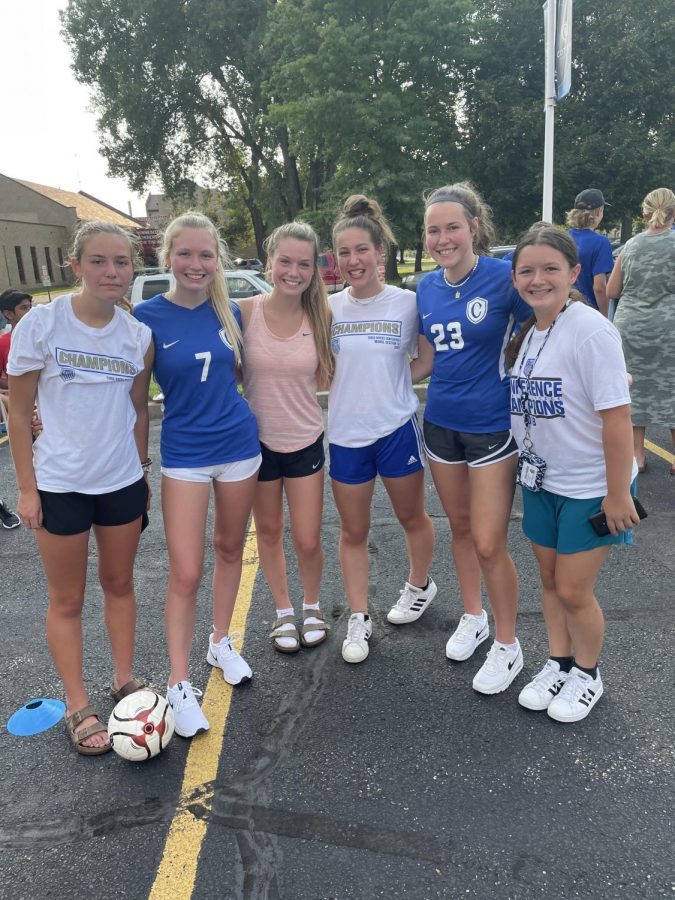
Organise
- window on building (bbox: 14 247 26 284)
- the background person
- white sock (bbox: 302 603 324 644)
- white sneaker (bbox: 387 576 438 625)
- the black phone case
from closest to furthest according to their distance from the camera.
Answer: the black phone case → white sock (bbox: 302 603 324 644) → white sneaker (bbox: 387 576 438 625) → the background person → window on building (bbox: 14 247 26 284)

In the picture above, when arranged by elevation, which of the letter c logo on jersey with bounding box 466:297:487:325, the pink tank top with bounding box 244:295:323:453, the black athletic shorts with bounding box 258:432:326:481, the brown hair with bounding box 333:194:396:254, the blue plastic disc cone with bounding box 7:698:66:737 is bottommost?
the blue plastic disc cone with bounding box 7:698:66:737

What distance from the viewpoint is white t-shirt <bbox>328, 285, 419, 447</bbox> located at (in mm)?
2895

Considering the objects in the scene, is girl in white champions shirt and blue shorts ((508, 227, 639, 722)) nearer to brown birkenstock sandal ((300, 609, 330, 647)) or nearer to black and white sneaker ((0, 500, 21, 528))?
brown birkenstock sandal ((300, 609, 330, 647))

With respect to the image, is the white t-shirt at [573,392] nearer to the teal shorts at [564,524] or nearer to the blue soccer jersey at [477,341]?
the teal shorts at [564,524]

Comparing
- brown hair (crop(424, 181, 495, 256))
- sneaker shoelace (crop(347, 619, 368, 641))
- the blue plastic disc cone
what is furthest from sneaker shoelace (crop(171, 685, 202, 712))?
brown hair (crop(424, 181, 495, 256))

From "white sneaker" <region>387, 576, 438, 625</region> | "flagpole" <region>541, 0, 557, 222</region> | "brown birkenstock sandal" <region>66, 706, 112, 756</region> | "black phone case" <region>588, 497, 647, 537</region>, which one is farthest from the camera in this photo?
"flagpole" <region>541, 0, 557, 222</region>

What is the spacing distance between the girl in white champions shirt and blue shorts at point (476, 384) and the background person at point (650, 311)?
2625 millimetres

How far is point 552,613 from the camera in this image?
269 cm

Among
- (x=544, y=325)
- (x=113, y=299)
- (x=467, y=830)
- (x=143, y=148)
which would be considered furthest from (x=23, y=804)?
(x=143, y=148)

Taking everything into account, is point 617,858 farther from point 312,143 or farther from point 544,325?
point 312,143

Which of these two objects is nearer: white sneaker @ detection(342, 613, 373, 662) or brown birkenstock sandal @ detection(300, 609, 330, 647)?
white sneaker @ detection(342, 613, 373, 662)

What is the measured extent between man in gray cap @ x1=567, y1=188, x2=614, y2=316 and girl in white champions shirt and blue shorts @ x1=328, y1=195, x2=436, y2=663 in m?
2.87

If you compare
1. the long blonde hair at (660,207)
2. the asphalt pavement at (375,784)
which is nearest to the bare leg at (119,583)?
the asphalt pavement at (375,784)

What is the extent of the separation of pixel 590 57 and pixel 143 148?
781 inches
